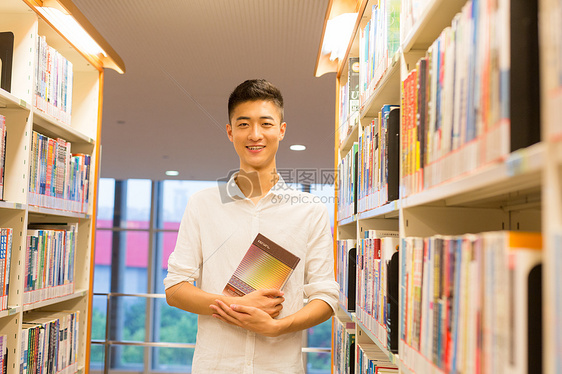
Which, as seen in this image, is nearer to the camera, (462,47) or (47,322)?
(462,47)

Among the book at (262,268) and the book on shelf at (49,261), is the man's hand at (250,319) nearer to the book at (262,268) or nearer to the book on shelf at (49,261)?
the book at (262,268)

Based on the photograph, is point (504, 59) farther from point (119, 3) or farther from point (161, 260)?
point (161, 260)

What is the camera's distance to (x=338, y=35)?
2248 millimetres

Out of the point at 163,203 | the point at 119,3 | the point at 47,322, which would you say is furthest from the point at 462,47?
the point at 163,203

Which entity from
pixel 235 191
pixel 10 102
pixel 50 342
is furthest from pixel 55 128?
pixel 235 191

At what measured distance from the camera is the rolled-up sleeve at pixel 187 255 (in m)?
1.56

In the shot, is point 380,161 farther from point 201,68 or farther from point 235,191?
point 201,68

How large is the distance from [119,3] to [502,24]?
2.49m

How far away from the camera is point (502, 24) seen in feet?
2.11

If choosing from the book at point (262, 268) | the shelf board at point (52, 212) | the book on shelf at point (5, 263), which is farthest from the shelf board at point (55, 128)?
the book at point (262, 268)

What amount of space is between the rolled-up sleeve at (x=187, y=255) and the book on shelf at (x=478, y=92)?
2.80ft

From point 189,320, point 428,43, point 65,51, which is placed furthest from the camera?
point 189,320

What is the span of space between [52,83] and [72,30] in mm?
294

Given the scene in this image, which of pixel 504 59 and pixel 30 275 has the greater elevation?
pixel 504 59
